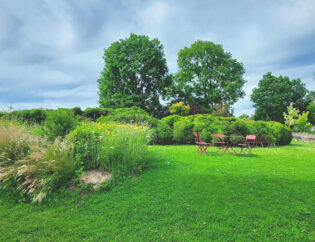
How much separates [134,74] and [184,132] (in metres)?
14.5

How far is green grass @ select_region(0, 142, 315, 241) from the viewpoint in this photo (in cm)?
241

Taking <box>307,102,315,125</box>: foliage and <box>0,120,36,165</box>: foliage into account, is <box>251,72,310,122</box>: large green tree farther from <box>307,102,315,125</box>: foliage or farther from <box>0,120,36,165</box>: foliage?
<box>0,120,36,165</box>: foliage

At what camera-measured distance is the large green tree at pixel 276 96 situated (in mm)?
33250

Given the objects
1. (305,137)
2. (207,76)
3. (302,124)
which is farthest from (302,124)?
(207,76)

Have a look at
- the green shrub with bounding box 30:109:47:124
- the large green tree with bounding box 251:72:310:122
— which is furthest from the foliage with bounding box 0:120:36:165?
the large green tree with bounding box 251:72:310:122

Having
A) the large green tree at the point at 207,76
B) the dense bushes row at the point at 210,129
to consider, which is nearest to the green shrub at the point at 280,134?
the dense bushes row at the point at 210,129

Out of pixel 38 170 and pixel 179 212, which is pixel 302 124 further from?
pixel 38 170

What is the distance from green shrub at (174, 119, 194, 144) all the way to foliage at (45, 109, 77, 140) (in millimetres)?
6818

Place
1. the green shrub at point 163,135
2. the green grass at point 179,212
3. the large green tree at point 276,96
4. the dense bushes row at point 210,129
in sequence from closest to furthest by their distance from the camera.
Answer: the green grass at point 179,212, the dense bushes row at point 210,129, the green shrub at point 163,135, the large green tree at point 276,96

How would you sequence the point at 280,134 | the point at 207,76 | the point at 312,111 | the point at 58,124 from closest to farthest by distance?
the point at 58,124
the point at 280,134
the point at 207,76
the point at 312,111

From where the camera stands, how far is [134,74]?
74.1ft

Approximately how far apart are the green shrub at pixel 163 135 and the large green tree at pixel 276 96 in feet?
97.1

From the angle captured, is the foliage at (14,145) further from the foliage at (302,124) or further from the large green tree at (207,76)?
the foliage at (302,124)

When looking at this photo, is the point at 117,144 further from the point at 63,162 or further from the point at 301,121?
the point at 301,121
